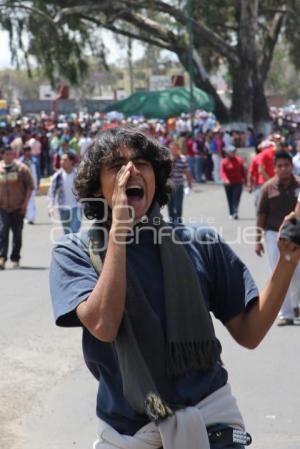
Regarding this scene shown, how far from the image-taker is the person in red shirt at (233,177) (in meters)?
20.3

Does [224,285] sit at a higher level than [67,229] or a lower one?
higher

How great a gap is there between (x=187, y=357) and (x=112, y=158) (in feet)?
2.02

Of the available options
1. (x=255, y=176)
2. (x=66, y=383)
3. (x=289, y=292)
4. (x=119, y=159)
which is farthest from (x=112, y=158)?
(x=255, y=176)

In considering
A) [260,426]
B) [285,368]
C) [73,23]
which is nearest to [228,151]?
[285,368]

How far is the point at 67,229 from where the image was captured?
1470 cm

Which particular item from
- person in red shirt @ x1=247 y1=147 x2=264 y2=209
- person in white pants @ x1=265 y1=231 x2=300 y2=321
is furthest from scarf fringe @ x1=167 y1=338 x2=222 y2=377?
person in red shirt @ x1=247 y1=147 x2=264 y2=209

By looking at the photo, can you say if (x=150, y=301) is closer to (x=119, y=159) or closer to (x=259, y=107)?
(x=119, y=159)

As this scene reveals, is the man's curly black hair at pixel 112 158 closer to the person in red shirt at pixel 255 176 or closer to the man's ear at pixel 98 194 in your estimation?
the man's ear at pixel 98 194

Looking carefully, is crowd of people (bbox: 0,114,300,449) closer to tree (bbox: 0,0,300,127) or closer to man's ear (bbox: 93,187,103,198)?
man's ear (bbox: 93,187,103,198)

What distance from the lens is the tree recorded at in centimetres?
3903

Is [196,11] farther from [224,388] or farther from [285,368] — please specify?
[224,388]

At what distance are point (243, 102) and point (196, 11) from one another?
174 inches

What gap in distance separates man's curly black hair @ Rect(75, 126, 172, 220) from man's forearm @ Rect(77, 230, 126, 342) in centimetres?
26

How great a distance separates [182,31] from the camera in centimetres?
4184
